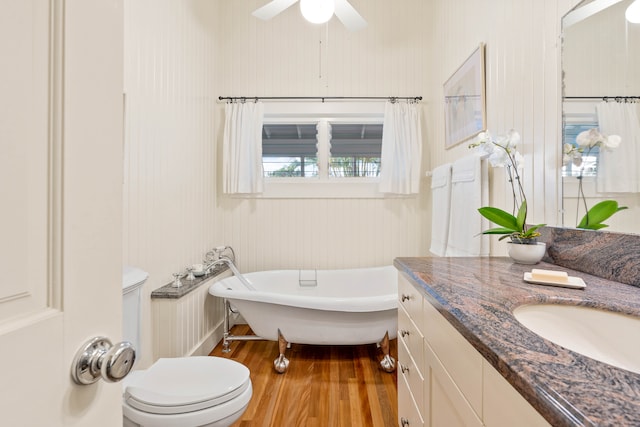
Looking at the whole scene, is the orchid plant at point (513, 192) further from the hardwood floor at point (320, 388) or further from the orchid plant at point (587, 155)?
the hardwood floor at point (320, 388)

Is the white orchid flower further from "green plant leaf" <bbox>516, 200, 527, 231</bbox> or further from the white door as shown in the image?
the white door

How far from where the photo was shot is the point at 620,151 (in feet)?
3.01

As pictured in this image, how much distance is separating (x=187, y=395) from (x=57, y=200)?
39.6 inches

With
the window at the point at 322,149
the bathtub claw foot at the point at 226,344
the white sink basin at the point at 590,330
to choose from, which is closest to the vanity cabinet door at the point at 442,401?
the white sink basin at the point at 590,330

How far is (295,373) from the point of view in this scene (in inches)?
74.3

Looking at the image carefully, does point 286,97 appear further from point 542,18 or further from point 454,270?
point 454,270

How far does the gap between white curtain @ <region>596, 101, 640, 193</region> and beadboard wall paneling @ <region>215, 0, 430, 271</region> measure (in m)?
1.75

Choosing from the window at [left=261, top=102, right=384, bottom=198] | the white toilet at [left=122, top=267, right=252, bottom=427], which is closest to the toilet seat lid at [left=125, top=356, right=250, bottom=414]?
the white toilet at [left=122, top=267, right=252, bottom=427]

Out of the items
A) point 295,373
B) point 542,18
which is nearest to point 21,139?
point 542,18

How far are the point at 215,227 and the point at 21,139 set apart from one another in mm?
2428

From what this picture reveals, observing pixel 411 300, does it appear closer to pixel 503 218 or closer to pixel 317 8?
pixel 503 218

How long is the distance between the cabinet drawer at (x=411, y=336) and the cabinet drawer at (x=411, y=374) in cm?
2

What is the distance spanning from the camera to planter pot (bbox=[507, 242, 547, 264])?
116 centimetres

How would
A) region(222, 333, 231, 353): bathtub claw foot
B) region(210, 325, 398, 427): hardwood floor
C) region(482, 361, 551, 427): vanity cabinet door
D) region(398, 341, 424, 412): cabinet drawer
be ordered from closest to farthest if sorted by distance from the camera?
region(482, 361, 551, 427): vanity cabinet door < region(398, 341, 424, 412): cabinet drawer < region(210, 325, 398, 427): hardwood floor < region(222, 333, 231, 353): bathtub claw foot
